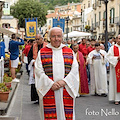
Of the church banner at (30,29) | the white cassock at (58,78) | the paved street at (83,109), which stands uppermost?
the church banner at (30,29)

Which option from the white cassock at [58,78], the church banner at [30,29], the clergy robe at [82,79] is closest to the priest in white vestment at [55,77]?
the white cassock at [58,78]

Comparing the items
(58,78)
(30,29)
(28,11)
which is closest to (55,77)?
(58,78)

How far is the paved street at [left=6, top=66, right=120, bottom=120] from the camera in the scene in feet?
26.8

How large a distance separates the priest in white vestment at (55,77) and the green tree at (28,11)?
176 ft

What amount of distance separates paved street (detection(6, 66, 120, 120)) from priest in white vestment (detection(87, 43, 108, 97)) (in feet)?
2.10

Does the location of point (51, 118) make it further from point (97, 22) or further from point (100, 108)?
point (97, 22)

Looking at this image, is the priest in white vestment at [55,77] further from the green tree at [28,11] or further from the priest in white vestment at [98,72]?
the green tree at [28,11]

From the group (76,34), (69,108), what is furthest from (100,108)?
(76,34)

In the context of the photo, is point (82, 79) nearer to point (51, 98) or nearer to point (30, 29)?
point (51, 98)

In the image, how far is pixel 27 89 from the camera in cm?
1291

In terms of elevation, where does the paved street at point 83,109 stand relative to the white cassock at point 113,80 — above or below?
below

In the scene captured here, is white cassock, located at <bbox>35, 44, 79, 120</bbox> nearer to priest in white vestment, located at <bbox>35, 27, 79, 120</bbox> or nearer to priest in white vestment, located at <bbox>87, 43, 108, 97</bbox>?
priest in white vestment, located at <bbox>35, 27, 79, 120</bbox>

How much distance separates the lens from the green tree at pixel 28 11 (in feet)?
194

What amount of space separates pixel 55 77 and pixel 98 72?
22.2 feet
